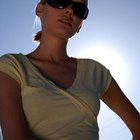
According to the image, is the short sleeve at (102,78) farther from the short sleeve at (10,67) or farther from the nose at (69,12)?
the short sleeve at (10,67)

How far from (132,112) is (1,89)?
1.03m

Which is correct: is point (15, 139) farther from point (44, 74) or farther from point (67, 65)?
point (67, 65)

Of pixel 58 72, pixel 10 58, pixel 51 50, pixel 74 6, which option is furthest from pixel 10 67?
pixel 74 6

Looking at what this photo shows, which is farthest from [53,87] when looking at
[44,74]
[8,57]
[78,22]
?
[78,22]

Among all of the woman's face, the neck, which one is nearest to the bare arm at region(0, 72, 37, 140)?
the neck

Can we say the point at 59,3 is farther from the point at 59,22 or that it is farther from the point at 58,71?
the point at 58,71

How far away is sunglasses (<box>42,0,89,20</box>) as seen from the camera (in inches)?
109

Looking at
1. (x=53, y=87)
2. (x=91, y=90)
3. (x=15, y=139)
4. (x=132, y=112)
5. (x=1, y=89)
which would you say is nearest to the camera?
(x=15, y=139)

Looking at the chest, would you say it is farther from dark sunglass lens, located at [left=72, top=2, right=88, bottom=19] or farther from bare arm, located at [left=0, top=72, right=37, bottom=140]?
dark sunglass lens, located at [left=72, top=2, right=88, bottom=19]

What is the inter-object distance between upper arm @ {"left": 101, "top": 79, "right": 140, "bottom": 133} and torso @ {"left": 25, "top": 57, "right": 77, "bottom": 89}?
32cm

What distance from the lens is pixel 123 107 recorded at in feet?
8.66

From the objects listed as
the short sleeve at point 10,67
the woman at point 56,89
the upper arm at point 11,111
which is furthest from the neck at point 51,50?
the upper arm at point 11,111

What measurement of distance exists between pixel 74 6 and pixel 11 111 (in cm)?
119

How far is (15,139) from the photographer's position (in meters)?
1.96
